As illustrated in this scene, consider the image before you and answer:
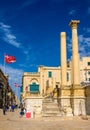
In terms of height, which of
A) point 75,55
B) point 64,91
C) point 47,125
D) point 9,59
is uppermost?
point 9,59

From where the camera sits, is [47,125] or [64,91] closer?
[47,125]

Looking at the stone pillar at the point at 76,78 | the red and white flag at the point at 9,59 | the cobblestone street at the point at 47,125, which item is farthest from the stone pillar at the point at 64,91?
the red and white flag at the point at 9,59

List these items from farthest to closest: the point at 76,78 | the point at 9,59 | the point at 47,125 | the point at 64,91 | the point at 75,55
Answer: the point at 9,59
the point at 64,91
the point at 75,55
the point at 76,78
the point at 47,125

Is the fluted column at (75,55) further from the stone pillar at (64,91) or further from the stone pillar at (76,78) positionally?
the stone pillar at (64,91)

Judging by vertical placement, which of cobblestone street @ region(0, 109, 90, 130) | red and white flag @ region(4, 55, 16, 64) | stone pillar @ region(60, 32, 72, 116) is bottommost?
cobblestone street @ region(0, 109, 90, 130)

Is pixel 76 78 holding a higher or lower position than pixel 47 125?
higher

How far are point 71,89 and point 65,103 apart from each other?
199 cm

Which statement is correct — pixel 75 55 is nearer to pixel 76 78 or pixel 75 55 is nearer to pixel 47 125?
pixel 76 78

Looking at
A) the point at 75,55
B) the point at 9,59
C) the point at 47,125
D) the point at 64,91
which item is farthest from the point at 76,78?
the point at 9,59

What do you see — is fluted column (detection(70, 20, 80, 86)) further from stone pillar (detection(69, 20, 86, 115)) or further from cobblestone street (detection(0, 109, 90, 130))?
cobblestone street (detection(0, 109, 90, 130))

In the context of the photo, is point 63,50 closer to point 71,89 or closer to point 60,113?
point 71,89

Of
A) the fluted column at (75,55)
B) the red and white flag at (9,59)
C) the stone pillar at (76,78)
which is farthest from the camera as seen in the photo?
the red and white flag at (9,59)

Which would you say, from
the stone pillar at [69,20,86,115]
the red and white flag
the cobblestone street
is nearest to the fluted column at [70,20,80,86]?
the stone pillar at [69,20,86,115]

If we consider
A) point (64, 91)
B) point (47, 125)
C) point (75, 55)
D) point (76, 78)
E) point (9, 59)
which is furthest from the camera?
point (9, 59)
